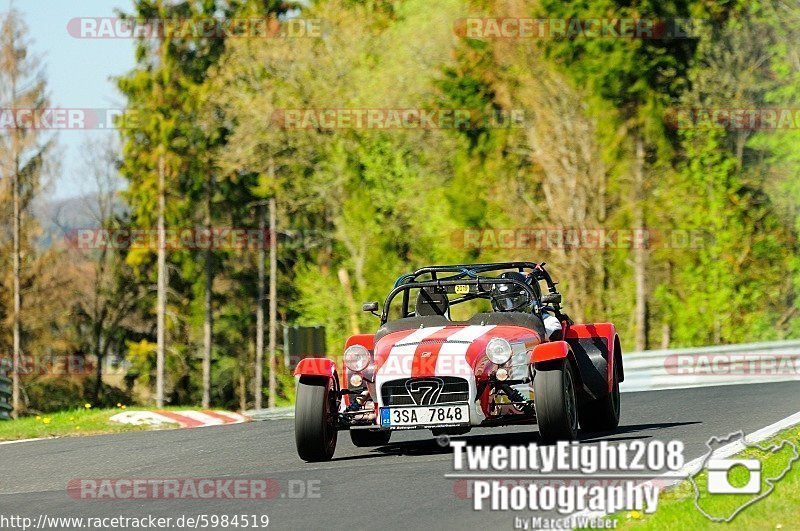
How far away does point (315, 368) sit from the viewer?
11547mm

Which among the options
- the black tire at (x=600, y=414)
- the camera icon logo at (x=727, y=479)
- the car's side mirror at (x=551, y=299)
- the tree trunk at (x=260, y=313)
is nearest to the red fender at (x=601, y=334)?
the black tire at (x=600, y=414)

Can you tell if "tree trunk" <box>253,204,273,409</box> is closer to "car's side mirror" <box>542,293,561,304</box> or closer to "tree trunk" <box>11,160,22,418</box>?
"tree trunk" <box>11,160,22,418</box>

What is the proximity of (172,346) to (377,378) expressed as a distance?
44393 millimetres

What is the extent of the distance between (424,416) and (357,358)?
1024 mm

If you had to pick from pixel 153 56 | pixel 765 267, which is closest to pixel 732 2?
pixel 765 267

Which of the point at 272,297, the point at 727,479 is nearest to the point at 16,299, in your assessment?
the point at 272,297

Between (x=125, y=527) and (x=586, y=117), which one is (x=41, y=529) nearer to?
(x=125, y=527)

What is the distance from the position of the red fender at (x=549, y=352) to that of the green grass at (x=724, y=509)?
2027 millimetres

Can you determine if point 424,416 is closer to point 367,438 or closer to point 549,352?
point 549,352

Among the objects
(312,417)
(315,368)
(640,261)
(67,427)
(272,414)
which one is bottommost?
(272,414)

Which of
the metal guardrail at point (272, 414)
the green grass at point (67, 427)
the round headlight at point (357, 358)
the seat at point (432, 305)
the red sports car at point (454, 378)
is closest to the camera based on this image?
the red sports car at point (454, 378)

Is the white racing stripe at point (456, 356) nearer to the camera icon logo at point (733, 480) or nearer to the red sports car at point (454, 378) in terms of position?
the red sports car at point (454, 378)

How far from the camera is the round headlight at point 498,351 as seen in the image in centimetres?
1127

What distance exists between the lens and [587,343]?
1295cm
